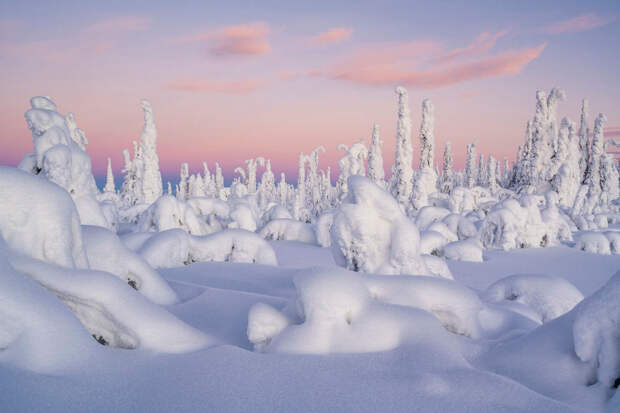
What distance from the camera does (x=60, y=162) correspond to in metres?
6.88

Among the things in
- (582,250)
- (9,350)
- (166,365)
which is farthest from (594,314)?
(582,250)

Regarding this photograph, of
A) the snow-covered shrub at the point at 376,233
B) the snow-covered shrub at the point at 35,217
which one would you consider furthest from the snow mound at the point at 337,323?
the snow-covered shrub at the point at 376,233

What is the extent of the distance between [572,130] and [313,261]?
30962 mm

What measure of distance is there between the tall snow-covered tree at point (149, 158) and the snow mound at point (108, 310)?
2208 cm

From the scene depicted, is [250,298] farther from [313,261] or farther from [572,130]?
[572,130]

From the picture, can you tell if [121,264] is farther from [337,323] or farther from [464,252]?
[464,252]

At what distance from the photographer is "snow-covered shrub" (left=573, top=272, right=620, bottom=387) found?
2.24 meters

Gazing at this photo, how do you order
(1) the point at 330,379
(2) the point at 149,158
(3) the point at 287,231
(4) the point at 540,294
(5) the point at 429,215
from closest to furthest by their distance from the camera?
1. (1) the point at 330,379
2. (4) the point at 540,294
3. (3) the point at 287,231
4. (5) the point at 429,215
5. (2) the point at 149,158

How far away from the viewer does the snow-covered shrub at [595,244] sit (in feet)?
44.4

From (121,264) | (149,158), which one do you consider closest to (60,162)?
(121,264)

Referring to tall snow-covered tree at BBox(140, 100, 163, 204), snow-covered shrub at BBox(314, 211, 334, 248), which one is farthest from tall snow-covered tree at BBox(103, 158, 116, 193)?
snow-covered shrub at BBox(314, 211, 334, 248)

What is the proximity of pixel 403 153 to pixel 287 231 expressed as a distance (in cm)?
1322

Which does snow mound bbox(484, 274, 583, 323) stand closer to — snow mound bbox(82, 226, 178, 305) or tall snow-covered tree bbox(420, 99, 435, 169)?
snow mound bbox(82, 226, 178, 305)

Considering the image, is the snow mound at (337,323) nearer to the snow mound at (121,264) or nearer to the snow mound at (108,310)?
the snow mound at (108,310)
